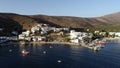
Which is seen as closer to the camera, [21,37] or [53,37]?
[21,37]

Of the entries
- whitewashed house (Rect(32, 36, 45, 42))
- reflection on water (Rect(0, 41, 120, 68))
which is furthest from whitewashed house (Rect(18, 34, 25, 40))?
reflection on water (Rect(0, 41, 120, 68))

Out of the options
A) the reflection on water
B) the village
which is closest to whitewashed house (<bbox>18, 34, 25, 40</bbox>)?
the village

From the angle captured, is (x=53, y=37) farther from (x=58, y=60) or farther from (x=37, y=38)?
(x=58, y=60)

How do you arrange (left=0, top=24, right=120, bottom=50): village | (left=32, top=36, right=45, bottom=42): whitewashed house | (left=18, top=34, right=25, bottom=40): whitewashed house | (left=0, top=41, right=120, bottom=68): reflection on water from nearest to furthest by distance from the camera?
1. (left=0, top=41, right=120, bottom=68): reflection on water
2. (left=0, top=24, right=120, bottom=50): village
3. (left=32, top=36, right=45, bottom=42): whitewashed house
4. (left=18, top=34, right=25, bottom=40): whitewashed house

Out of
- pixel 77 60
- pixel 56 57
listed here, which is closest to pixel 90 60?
pixel 77 60

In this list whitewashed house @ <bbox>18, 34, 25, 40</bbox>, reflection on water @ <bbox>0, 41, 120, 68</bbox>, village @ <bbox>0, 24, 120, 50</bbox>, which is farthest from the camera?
whitewashed house @ <bbox>18, 34, 25, 40</bbox>

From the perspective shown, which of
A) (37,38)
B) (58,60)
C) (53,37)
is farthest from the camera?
(53,37)

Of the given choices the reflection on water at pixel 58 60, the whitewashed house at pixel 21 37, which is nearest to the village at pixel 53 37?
the whitewashed house at pixel 21 37

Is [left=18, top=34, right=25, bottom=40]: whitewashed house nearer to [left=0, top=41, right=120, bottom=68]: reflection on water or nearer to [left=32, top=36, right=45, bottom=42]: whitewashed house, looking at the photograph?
[left=32, top=36, right=45, bottom=42]: whitewashed house

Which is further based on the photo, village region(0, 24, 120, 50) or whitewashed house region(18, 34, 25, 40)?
whitewashed house region(18, 34, 25, 40)

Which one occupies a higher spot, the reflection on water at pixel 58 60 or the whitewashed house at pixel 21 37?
the whitewashed house at pixel 21 37

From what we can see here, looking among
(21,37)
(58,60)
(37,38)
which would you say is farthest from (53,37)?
(58,60)

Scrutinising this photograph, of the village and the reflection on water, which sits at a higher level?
the village

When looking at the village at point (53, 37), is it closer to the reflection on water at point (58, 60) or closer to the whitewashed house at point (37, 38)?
the whitewashed house at point (37, 38)
